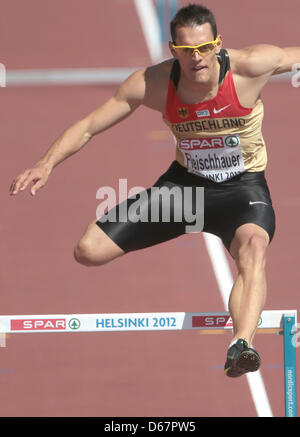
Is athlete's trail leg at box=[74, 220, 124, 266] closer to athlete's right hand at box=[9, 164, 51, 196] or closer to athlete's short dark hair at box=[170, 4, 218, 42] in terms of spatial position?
athlete's right hand at box=[9, 164, 51, 196]

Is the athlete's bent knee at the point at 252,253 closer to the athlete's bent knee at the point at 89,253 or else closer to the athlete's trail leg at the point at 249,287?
the athlete's trail leg at the point at 249,287

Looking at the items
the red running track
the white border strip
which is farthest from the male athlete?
the white border strip

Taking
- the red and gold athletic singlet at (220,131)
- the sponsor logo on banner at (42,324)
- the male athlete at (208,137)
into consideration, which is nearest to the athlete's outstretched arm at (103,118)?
the male athlete at (208,137)

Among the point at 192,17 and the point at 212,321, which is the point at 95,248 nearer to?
the point at 212,321

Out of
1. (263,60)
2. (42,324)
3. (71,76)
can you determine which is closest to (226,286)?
(42,324)

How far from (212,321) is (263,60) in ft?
5.36

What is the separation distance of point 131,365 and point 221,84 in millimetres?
2789

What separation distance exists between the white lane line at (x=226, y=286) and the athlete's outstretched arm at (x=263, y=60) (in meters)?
2.67

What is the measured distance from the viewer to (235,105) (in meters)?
6.56

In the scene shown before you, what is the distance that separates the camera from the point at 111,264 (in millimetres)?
9836

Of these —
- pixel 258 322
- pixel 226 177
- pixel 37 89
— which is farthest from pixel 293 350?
pixel 37 89

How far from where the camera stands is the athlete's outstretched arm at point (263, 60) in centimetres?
650

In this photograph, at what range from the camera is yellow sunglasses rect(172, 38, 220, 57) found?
20.3 ft

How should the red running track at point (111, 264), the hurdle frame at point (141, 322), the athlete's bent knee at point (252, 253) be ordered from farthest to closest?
the red running track at point (111, 264), the hurdle frame at point (141, 322), the athlete's bent knee at point (252, 253)
